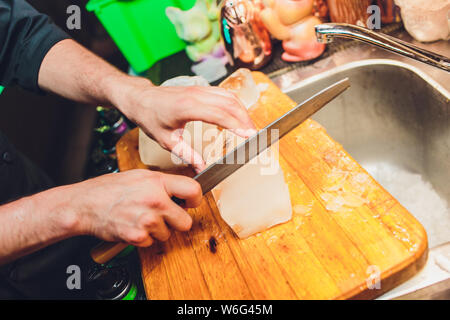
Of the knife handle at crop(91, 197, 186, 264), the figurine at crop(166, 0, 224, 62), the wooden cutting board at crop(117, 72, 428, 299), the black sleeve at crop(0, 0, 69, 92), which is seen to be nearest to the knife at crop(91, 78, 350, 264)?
the knife handle at crop(91, 197, 186, 264)

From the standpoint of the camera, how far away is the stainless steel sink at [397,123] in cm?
106

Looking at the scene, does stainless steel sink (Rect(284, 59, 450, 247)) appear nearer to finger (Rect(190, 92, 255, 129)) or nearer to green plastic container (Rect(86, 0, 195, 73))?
finger (Rect(190, 92, 255, 129))

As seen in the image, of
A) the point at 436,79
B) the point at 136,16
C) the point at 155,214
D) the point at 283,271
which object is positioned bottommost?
the point at 283,271

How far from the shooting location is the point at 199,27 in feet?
4.68

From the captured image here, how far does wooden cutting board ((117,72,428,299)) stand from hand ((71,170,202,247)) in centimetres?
16

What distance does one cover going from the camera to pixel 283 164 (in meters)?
0.96

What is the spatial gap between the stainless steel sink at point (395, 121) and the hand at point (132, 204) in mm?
752

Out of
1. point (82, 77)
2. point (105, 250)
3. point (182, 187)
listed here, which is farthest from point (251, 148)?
point (82, 77)

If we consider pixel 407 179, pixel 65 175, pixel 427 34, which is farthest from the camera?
pixel 65 175

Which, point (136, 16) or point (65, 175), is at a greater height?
point (136, 16)

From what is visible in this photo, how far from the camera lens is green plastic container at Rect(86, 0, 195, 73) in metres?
1.49

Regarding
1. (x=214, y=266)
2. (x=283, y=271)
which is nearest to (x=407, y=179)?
(x=283, y=271)

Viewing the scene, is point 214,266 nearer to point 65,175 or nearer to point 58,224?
point 58,224

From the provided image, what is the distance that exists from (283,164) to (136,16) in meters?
1.14
